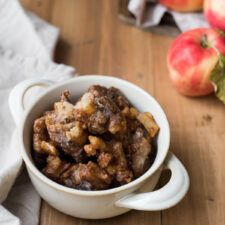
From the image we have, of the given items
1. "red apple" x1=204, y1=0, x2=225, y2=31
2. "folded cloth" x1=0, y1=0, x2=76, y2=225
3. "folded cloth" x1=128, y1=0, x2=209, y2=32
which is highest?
"red apple" x1=204, y1=0, x2=225, y2=31

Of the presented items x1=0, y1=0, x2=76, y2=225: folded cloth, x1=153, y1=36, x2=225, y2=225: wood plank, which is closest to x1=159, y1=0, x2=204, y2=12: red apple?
x1=153, y1=36, x2=225, y2=225: wood plank

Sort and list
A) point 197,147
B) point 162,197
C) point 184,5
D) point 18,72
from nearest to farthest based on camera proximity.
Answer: point 162,197
point 197,147
point 18,72
point 184,5

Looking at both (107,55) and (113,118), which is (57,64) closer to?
(107,55)

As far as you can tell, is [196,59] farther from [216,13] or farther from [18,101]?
[18,101]

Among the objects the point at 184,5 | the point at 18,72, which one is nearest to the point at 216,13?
the point at 184,5

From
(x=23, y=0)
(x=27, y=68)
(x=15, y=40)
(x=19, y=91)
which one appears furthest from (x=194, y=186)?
(x=23, y=0)

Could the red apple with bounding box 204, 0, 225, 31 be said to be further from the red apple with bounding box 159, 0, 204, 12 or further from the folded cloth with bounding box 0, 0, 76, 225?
the folded cloth with bounding box 0, 0, 76, 225
